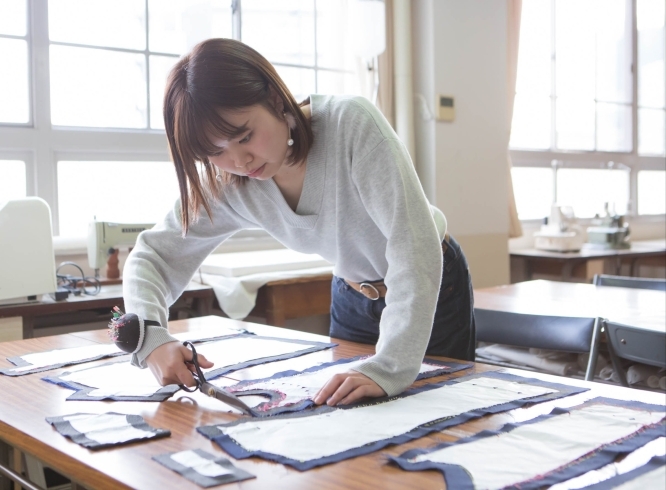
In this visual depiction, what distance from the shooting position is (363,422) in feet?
3.35

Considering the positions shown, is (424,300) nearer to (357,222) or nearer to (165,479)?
(357,222)

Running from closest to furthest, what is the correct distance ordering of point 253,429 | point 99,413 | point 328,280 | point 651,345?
point 253,429, point 99,413, point 651,345, point 328,280

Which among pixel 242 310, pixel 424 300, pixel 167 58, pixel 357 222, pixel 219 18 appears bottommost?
pixel 242 310

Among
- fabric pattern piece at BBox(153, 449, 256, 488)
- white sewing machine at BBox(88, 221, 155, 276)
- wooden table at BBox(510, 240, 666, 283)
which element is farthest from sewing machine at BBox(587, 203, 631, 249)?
fabric pattern piece at BBox(153, 449, 256, 488)

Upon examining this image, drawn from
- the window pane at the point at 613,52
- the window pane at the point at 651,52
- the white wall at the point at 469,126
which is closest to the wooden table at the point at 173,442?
the white wall at the point at 469,126

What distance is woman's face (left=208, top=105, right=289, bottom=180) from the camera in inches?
48.4

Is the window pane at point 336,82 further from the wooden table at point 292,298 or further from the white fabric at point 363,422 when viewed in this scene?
the white fabric at point 363,422

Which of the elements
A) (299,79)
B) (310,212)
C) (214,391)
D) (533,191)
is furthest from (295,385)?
(533,191)

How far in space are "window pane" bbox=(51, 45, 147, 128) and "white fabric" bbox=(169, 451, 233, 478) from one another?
2571 millimetres

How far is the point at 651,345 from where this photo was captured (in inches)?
70.2

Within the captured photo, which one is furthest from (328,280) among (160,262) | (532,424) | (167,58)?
(532,424)

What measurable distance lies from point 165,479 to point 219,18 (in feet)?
10.2

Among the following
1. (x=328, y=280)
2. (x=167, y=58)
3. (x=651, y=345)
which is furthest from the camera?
(x=167, y=58)

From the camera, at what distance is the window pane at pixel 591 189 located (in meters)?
5.40
